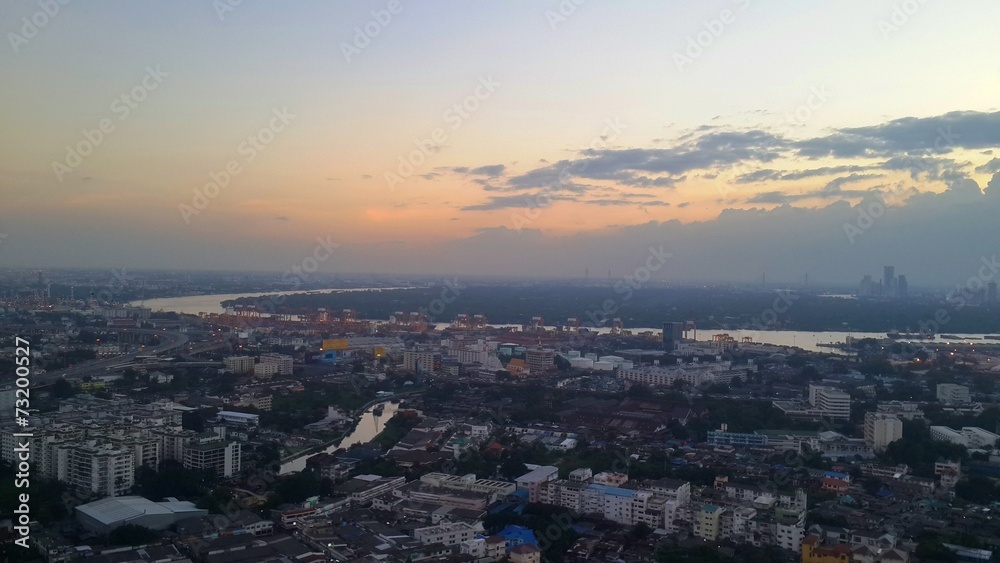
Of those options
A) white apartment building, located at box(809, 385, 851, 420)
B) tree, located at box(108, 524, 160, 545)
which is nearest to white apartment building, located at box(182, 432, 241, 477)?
tree, located at box(108, 524, 160, 545)

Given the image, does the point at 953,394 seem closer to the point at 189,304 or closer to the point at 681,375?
the point at 681,375

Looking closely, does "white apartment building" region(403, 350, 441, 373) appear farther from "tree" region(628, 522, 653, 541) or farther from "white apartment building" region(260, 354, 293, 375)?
"tree" region(628, 522, 653, 541)

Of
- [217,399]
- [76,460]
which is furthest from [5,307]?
[76,460]

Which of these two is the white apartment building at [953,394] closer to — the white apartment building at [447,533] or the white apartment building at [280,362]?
the white apartment building at [447,533]

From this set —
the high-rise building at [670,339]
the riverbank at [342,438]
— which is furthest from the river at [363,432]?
the high-rise building at [670,339]

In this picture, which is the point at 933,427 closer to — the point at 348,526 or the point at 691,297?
the point at 348,526

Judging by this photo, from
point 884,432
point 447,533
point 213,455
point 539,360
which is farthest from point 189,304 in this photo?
point 447,533
